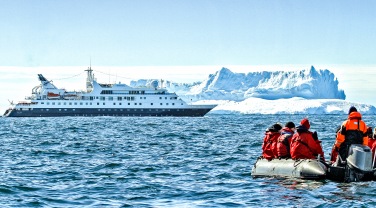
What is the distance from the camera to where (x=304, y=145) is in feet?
63.8

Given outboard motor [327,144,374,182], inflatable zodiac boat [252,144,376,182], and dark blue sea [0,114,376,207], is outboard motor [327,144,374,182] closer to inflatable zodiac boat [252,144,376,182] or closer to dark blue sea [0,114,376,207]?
inflatable zodiac boat [252,144,376,182]

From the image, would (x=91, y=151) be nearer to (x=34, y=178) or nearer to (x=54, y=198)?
(x=34, y=178)

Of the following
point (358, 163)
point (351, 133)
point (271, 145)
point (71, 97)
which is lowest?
point (358, 163)

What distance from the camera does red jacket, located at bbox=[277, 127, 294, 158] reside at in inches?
795

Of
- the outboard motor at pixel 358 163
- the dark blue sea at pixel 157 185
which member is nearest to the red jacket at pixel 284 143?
the dark blue sea at pixel 157 185

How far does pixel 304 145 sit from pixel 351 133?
1.59 meters

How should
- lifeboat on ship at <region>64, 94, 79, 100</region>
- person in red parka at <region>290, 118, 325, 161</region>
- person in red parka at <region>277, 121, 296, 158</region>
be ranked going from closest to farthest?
person in red parka at <region>290, 118, 325, 161</region> < person in red parka at <region>277, 121, 296, 158</region> < lifeboat on ship at <region>64, 94, 79, 100</region>

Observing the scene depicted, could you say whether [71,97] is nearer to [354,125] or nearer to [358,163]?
[354,125]

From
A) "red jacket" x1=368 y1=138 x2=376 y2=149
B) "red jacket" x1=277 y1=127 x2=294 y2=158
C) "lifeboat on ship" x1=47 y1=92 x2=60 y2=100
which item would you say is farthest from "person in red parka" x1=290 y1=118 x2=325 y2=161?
"lifeboat on ship" x1=47 y1=92 x2=60 y2=100

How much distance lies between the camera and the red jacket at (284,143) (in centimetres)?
2020

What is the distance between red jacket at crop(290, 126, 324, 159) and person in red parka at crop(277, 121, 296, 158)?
487mm

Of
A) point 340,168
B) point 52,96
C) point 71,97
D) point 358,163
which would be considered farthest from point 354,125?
point 52,96

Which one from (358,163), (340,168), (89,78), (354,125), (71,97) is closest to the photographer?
(358,163)

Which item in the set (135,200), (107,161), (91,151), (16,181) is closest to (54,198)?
(135,200)
